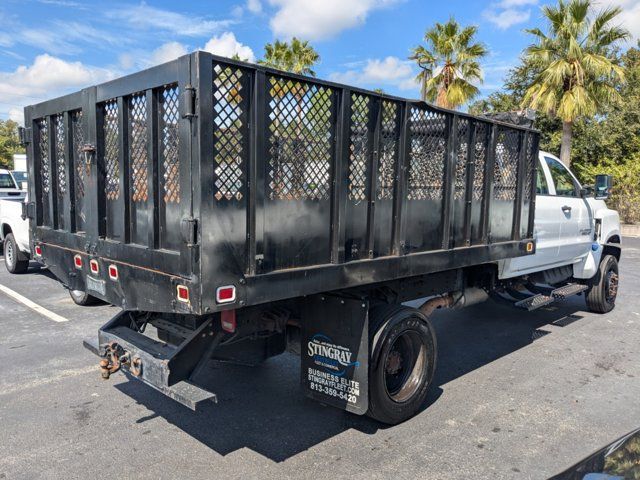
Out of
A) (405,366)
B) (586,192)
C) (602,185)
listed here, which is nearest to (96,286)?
(405,366)

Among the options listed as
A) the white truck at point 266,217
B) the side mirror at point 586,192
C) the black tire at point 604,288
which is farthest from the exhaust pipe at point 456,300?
the black tire at point 604,288

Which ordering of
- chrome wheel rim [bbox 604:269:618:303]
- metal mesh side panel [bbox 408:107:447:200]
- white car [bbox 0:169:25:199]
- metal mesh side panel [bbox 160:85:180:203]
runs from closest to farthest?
metal mesh side panel [bbox 160:85:180:203] → metal mesh side panel [bbox 408:107:447:200] → chrome wheel rim [bbox 604:269:618:303] → white car [bbox 0:169:25:199]

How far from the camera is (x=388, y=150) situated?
3850 millimetres

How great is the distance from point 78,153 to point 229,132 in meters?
1.71

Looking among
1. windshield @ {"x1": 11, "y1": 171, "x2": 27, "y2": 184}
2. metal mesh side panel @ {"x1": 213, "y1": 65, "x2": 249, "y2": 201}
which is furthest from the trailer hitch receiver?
windshield @ {"x1": 11, "y1": 171, "x2": 27, "y2": 184}

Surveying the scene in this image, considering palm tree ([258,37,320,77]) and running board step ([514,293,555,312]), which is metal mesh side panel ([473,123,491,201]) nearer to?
running board step ([514,293,555,312])

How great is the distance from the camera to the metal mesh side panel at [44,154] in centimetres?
438

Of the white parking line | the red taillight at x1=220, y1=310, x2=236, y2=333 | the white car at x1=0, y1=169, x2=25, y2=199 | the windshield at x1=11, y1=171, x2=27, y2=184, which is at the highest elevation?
the windshield at x1=11, y1=171, x2=27, y2=184

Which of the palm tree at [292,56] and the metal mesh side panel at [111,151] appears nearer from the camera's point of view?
the metal mesh side panel at [111,151]

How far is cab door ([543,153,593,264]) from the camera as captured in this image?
259 inches

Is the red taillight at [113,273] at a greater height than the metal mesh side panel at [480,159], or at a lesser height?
lesser

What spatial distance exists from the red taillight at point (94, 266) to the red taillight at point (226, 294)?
1.39 m

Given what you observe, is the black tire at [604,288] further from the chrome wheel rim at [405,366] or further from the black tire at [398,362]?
the chrome wheel rim at [405,366]

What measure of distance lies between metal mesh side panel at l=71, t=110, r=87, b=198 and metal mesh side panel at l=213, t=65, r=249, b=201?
5.11ft
